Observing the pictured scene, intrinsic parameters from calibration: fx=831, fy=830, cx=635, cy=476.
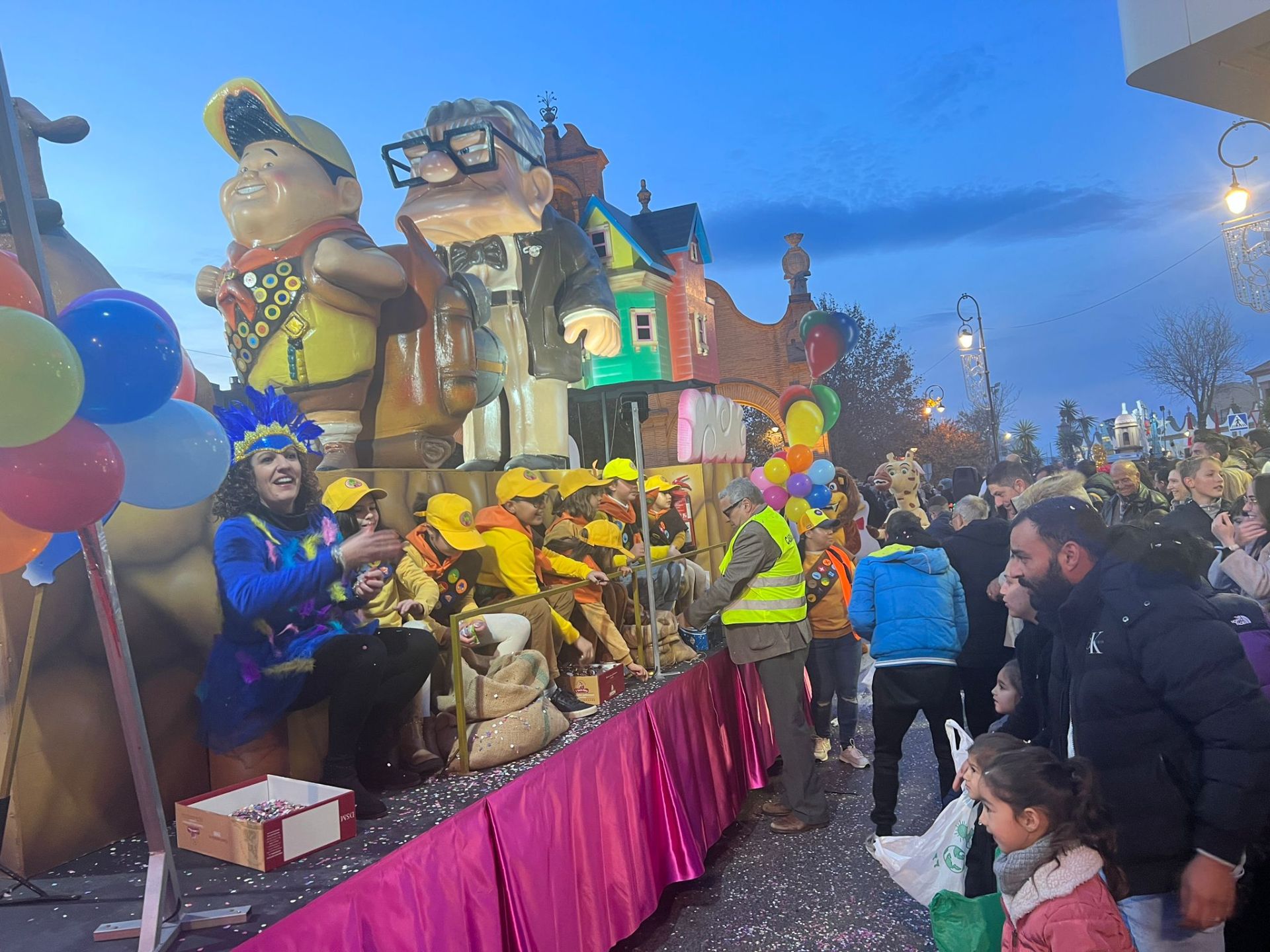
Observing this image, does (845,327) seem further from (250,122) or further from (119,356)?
(119,356)

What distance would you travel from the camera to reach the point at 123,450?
1.92m

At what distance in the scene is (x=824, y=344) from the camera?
865 centimetres

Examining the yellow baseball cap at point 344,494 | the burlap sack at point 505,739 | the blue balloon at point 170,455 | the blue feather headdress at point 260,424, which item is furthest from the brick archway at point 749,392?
the blue balloon at point 170,455

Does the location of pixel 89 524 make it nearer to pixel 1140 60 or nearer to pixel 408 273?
pixel 408 273

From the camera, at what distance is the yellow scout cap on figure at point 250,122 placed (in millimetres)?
3543

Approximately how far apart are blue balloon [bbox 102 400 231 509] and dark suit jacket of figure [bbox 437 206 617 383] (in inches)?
146

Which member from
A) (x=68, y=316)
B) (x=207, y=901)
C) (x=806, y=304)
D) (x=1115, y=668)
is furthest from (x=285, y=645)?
(x=806, y=304)

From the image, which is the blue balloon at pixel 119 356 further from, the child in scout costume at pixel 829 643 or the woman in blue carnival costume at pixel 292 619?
the child in scout costume at pixel 829 643

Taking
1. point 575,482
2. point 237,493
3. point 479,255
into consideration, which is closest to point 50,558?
point 237,493

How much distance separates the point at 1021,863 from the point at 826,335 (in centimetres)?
731

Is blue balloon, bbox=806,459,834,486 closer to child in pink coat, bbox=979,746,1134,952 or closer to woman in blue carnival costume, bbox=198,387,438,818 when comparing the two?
woman in blue carnival costume, bbox=198,387,438,818

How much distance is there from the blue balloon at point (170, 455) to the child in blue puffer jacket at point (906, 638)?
2798 mm

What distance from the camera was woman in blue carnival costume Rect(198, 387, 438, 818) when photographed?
2.52m

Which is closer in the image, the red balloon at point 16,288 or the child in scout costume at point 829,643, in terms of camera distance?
the red balloon at point 16,288
